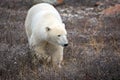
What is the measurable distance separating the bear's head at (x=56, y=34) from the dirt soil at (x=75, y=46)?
1.37 ft

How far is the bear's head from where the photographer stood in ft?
24.8

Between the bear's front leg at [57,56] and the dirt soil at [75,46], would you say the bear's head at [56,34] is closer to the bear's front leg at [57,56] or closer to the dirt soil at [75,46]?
the bear's front leg at [57,56]

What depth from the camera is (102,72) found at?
5.94 meters

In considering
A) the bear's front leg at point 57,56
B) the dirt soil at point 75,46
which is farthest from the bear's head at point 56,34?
the dirt soil at point 75,46

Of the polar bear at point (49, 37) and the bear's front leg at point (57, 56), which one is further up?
the polar bear at point (49, 37)

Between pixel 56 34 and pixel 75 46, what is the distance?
203cm

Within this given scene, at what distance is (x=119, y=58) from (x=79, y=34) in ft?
18.6

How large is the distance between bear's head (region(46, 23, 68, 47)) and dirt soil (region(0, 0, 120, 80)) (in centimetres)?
42

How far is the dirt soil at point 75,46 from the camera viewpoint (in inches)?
242

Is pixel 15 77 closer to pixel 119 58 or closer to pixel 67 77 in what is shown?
pixel 67 77

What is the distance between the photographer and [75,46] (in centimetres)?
962

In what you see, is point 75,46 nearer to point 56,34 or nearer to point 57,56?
point 57,56

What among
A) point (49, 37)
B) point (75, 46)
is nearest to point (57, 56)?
point (49, 37)

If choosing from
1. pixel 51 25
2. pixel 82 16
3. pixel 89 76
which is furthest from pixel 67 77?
pixel 82 16
